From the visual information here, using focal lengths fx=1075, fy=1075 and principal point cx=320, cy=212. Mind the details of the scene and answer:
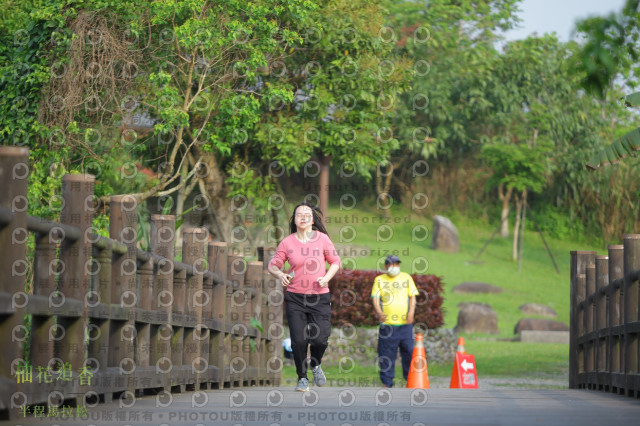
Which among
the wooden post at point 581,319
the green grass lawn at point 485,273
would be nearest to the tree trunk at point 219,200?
the green grass lawn at point 485,273

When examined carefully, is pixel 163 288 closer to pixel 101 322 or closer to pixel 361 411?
pixel 101 322

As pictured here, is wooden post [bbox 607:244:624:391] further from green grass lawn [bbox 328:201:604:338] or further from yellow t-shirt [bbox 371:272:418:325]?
green grass lawn [bbox 328:201:604:338]

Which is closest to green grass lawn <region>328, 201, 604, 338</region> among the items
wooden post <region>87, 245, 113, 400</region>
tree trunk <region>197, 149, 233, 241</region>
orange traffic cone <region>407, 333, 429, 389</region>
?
tree trunk <region>197, 149, 233, 241</region>

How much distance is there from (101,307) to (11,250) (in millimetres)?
1753

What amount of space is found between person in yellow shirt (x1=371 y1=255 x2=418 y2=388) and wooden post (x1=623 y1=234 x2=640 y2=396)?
564 centimetres

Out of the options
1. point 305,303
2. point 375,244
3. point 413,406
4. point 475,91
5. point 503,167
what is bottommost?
point 413,406

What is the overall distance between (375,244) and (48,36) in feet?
87.5

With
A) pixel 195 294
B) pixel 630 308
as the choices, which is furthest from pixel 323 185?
pixel 630 308

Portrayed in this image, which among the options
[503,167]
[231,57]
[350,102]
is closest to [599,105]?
[503,167]

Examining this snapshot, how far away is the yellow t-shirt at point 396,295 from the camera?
15.5 metres

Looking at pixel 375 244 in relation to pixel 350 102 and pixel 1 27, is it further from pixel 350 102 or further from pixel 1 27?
pixel 1 27

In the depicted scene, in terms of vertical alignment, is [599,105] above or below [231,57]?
above

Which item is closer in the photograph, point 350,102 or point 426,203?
point 350,102

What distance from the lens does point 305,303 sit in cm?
1055
